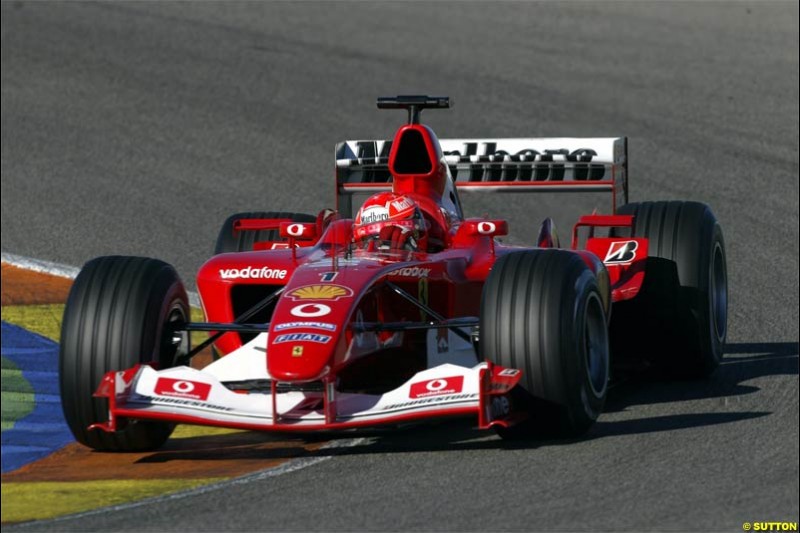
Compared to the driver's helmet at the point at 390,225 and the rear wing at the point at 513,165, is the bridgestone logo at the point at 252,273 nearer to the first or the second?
the driver's helmet at the point at 390,225

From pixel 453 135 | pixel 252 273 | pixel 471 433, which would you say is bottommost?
pixel 471 433

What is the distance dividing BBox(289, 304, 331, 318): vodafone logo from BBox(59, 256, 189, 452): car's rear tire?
2.82 ft

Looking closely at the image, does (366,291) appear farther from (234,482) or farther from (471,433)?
(234,482)

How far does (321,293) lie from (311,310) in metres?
0.16

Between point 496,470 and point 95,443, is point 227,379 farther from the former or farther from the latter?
point 496,470

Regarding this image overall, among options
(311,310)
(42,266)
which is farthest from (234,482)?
(42,266)

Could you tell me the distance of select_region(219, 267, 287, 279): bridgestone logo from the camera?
9750 mm

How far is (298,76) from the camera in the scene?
73.2 feet

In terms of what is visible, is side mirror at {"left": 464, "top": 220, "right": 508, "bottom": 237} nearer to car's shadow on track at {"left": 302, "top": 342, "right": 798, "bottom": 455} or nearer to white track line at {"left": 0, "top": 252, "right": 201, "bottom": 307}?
car's shadow on track at {"left": 302, "top": 342, "right": 798, "bottom": 455}

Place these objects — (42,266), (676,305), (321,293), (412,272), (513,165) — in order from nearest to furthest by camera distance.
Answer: (321,293) < (412,272) < (676,305) < (513,165) < (42,266)

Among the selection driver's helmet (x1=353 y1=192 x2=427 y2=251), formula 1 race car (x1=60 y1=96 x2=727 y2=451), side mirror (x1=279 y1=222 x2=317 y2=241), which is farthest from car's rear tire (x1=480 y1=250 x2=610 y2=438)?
side mirror (x1=279 y1=222 x2=317 y2=241)

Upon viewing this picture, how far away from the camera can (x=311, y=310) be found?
28.6ft

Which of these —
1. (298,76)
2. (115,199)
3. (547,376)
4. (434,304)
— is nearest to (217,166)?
(115,199)

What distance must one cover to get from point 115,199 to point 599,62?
907cm
